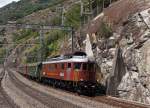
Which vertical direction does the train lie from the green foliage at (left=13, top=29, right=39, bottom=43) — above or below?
below

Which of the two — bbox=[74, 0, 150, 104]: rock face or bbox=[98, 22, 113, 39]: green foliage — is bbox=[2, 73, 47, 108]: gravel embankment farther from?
bbox=[98, 22, 113, 39]: green foliage

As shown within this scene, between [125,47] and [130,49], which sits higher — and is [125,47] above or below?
above

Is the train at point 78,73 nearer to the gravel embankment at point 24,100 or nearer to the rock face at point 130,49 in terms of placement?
the rock face at point 130,49

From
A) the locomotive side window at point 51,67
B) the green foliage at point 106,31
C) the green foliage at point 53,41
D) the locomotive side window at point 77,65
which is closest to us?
the locomotive side window at point 77,65

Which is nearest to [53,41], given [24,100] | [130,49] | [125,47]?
[125,47]

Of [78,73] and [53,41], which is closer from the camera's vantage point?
[78,73]

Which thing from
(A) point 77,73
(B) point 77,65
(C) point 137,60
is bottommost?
(A) point 77,73

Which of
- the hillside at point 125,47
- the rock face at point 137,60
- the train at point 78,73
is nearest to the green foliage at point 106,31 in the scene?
the hillside at point 125,47

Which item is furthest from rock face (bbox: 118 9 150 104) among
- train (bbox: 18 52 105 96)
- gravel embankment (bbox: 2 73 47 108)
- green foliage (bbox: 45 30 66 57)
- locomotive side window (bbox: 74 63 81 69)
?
green foliage (bbox: 45 30 66 57)

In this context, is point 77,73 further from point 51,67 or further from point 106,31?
point 51,67

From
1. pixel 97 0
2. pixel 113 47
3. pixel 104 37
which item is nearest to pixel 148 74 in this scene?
pixel 113 47

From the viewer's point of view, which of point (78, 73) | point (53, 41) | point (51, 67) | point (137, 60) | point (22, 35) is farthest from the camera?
point (22, 35)

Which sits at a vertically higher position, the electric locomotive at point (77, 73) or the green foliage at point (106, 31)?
the green foliage at point (106, 31)

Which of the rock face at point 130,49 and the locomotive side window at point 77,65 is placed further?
the locomotive side window at point 77,65
